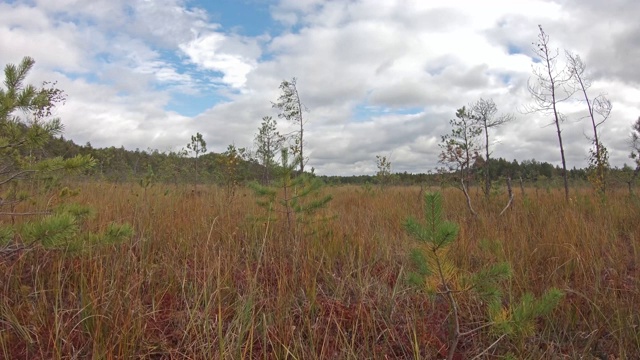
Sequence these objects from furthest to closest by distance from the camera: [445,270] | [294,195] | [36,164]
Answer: [294,195] → [36,164] → [445,270]

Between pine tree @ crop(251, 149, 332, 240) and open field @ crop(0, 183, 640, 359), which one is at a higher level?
pine tree @ crop(251, 149, 332, 240)

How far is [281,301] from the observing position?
2506 mm

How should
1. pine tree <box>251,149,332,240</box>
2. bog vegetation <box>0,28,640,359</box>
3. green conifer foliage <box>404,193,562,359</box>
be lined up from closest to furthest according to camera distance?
green conifer foliage <box>404,193,562,359</box> < bog vegetation <box>0,28,640,359</box> < pine tree <box>251,149,332,240</box>

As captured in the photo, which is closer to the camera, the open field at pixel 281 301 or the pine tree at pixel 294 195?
the open field at pixel 281 301

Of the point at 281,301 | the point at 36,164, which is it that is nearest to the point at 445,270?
the point at 281,301

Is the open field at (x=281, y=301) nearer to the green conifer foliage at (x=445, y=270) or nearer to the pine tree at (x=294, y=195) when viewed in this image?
the pine tree at (x=294, y=195)

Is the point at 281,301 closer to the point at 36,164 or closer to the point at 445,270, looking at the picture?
the point at 445,270

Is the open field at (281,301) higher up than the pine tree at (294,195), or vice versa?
the pine tree at (294,195)

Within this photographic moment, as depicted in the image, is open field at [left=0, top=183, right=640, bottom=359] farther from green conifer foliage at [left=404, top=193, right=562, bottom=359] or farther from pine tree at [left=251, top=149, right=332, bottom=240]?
green conifer foliage at [left=404, top=193, right=562, bottom=359]

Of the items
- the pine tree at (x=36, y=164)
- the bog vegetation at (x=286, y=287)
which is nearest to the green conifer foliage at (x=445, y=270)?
the bog vegetation at (x=286, y=287)

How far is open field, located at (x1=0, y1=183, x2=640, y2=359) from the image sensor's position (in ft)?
6.86

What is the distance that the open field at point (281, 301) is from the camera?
2.09m

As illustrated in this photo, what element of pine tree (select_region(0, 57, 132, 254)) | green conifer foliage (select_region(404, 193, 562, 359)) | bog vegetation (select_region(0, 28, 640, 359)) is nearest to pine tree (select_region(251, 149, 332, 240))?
bog vegetation (select_region(0, 28, 640, 359))

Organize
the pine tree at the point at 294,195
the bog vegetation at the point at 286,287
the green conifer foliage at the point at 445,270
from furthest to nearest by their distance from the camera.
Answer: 1. the pine tree at the point at 294,195
2. the bog vegetation at the point at 286,287
3. the green conifer foliage at the point at 445,270
